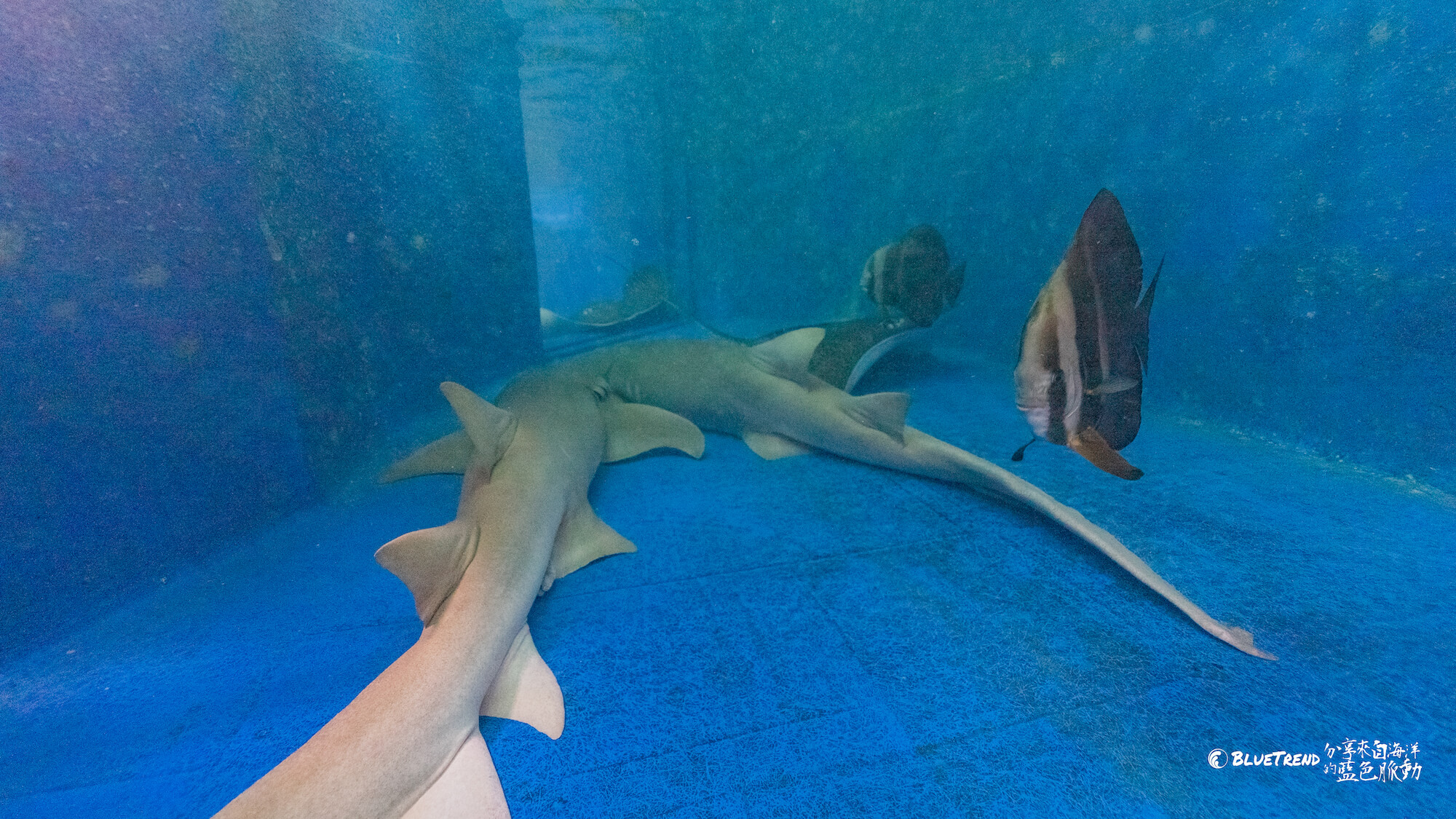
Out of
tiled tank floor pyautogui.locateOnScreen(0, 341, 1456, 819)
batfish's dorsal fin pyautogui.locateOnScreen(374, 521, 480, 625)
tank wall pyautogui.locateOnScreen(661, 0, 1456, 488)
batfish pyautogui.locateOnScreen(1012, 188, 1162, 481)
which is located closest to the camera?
batfish pyautogui.locateOnScreen(1012, 188, 1162, 481)

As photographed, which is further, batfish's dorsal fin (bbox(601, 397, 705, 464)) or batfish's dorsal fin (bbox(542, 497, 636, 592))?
batfish's dorsal fin (bbox(601, 397, 705, 464))

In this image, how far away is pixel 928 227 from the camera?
494 cm

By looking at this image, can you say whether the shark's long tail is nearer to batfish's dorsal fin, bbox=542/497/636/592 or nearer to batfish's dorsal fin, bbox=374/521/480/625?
batfish's dorsal fin, bbox=542/497/636/592

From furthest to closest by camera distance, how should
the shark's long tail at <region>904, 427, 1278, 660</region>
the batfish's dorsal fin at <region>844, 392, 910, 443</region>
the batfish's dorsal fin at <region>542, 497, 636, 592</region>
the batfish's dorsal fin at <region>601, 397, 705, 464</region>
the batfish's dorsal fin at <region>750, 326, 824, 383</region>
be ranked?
the batfish's dorsal fin at <region>750, 326, 824, 383</region> → the batfish's dorsal fin at <region>601, 397, 705, 464</region> → the batfish's dorsal fin at <region>844, 392, 910, 443</region> → the batfish's dorsal fin at <region>542, 497, 636, 592</region> → the shark's long tail at <region>904, 427, 1278, 660</region>

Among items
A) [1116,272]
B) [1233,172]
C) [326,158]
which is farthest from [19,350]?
[1233,172]

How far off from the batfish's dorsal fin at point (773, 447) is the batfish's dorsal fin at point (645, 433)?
0.40m

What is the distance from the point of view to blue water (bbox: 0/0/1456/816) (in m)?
1.41

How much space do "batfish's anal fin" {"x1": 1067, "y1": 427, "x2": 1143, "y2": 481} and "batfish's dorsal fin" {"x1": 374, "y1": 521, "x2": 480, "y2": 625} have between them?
164 centimetres

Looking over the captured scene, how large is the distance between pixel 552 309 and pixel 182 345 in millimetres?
6025

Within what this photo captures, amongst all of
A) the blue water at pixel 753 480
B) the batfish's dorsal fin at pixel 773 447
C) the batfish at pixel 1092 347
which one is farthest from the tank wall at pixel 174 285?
the batfish at pixel 1092 347

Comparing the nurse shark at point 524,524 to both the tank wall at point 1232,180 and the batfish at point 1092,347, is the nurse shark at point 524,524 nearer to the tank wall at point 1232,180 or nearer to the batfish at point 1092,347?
the batfish at point 1092,347

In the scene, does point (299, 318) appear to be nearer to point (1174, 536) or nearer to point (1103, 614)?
point (1103, 614)

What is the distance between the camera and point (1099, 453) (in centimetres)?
104

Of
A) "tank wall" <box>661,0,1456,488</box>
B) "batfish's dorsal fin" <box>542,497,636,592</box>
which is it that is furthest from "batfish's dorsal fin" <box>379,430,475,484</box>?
"tank wall" <box>661,0,1456,488</box>
